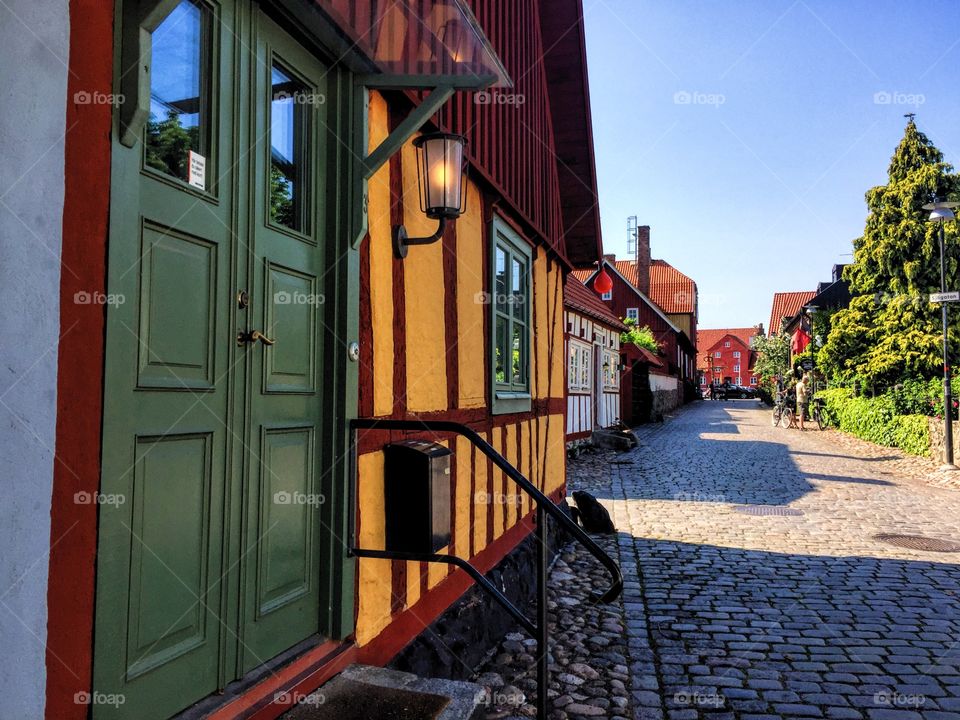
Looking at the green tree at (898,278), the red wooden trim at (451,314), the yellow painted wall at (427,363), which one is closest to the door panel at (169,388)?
the yellow painted wall at (427,363)

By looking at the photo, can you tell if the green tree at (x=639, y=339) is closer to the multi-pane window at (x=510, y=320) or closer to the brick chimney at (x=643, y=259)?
the brick chimney at (x=643, y=259)

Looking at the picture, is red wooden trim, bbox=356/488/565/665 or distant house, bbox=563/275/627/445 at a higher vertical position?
distant house, bbox=563/275/627/445

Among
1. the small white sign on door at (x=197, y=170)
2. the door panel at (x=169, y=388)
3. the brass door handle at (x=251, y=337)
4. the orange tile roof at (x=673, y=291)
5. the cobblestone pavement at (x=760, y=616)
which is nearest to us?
the door panel at (x=169, y=388)

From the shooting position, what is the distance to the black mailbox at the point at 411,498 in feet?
11.1

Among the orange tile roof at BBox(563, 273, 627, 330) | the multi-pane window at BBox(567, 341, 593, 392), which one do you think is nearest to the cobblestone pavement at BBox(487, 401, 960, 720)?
the multi-pane window at BBox(567, 341, 593, 392)

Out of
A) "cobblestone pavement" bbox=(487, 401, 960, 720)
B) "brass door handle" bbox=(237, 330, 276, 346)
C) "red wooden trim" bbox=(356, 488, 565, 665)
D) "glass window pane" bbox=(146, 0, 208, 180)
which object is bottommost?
"cobblestone pavement" bbox=(487, 401, 960, 720)

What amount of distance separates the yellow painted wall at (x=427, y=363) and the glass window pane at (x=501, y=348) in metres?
0.43

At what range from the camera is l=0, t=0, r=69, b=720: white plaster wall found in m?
1.62

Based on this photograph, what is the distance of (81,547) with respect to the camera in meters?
1.81

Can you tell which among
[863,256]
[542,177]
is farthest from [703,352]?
[542,177]

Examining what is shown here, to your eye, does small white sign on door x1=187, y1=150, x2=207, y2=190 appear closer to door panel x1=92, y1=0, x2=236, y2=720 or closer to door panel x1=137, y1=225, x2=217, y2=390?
door panel x1=92, y1=0, x2=236, y2=720

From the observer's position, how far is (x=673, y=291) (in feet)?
168

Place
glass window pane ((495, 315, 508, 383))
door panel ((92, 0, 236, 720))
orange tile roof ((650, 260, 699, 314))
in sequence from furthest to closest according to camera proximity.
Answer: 1. orange tile roof ((650, 260, 699, 314))
2. glass window pane ((495, 315, 508, 383))
3. door panel ((92, 0, 236, 720))

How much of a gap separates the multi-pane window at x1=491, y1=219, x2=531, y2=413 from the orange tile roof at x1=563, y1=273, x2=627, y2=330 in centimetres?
857
